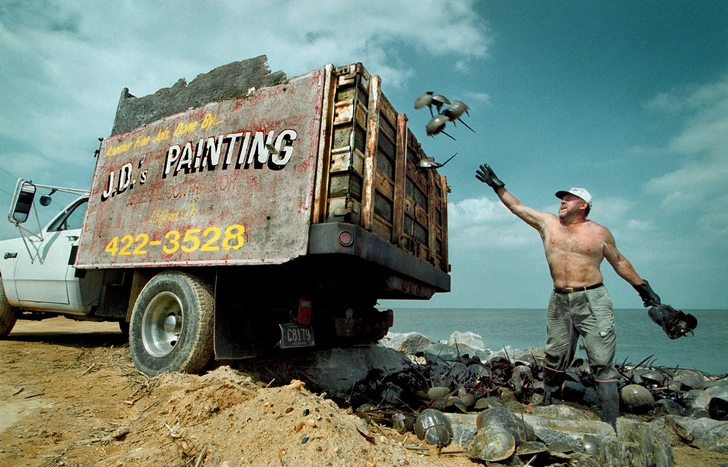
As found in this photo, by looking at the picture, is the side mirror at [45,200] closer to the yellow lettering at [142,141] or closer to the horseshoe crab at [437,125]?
the yellow lettering at [142,141]

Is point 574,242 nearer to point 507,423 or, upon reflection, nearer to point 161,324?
point 507,423

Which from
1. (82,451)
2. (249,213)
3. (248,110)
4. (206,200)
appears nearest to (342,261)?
(249,213)

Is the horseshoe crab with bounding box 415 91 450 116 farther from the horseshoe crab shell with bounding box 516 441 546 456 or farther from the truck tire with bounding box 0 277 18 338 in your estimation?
the truck tire with bounding box 0 277 18 338

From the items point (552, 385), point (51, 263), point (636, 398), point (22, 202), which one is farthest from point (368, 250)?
Answer: point (22, 202)

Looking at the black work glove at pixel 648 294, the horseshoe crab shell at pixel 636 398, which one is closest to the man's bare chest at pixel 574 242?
the black work glove at pixel 648 294

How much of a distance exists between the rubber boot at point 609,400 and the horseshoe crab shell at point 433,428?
4.84ft

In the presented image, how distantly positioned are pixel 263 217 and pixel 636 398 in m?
4.07

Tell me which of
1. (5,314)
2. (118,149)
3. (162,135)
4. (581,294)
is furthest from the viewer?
(5,314)

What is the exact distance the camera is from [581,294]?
3.70 m

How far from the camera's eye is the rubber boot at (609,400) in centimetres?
341

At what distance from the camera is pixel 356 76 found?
338cm

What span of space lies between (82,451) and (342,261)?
217 cm

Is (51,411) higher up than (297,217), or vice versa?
(297,217)

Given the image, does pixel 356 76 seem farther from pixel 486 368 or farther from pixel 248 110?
pixel 486 368
